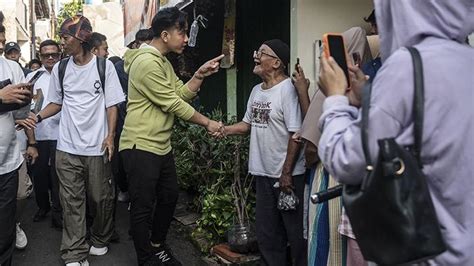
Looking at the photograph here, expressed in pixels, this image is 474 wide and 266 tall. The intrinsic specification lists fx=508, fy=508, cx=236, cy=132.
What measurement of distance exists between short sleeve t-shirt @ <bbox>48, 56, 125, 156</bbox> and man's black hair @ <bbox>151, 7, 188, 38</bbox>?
70 centimetres

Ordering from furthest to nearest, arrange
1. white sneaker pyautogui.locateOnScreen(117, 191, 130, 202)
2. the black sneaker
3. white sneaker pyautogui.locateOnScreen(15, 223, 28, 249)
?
white sneaker pyautogui.locateOnScreen(117, 191, 130, 202)
white sneaker pyautogui.locateOnScreen(15, 223, 28, 249)
the black sneaker

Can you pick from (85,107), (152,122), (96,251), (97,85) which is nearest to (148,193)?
(152,122)

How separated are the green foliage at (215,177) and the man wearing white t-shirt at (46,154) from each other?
143 centimetres

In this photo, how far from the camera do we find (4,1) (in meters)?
16.4

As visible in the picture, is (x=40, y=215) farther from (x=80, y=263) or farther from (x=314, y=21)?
(x=314, y=21)

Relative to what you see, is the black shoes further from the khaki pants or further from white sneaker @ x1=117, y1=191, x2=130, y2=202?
the khaki pants

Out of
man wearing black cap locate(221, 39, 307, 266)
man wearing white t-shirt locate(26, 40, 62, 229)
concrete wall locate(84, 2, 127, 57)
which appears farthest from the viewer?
concrete wall locate(84, 2, 127, 57)

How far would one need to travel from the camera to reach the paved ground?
493 cm

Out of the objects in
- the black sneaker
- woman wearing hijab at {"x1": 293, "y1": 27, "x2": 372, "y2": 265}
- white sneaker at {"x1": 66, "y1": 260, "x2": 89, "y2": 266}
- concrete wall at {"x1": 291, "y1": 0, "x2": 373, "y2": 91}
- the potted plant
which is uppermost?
concrete wall at {"x1": 291, "y1": 0, "x2": 373, "y2": 91}

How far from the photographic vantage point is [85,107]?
180 inches

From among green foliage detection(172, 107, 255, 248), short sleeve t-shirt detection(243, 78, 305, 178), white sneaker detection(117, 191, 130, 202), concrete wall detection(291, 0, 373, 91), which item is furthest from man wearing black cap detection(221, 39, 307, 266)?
white sneaker detection(117, 191, 130, 202)

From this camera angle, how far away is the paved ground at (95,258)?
4.93 metres

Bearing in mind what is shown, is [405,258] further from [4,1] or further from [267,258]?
[4,1]

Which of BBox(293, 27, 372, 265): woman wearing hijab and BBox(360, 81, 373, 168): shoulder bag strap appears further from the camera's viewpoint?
BBox(293, 27, 372, 265): woman wearing hijab
